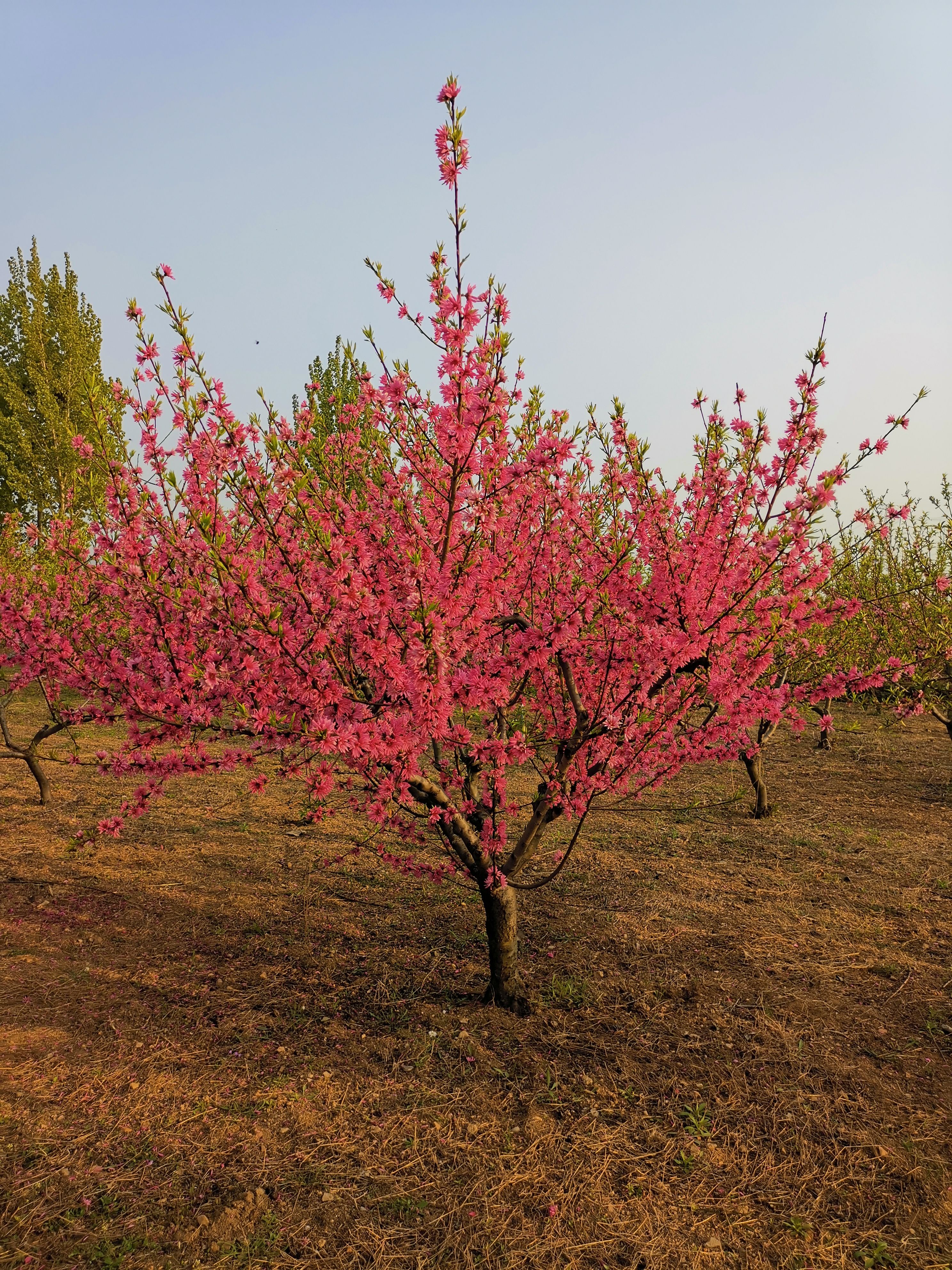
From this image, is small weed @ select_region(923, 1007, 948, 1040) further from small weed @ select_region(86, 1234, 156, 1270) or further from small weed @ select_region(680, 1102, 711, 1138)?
small weed @ select_region(86, 1234, 156, 1270)

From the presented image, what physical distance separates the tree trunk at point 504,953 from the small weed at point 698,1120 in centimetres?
121

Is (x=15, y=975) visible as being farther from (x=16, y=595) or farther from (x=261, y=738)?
(x=261, y=738)

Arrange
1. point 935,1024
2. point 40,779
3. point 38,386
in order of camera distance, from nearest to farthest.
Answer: point 935,1024 < point 40,779 < point 38,386

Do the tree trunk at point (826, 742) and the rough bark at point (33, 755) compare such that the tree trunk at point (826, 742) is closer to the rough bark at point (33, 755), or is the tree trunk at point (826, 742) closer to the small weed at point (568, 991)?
the small weed at point (568, 991)

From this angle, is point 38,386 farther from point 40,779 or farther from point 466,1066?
point 466,1066

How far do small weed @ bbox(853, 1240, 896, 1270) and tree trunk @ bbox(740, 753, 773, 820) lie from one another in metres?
5.77

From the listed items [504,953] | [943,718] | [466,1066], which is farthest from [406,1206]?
[943,718]

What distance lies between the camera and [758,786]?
29.1ft

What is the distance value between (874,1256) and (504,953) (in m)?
2.40

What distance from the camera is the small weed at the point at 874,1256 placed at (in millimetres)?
2969

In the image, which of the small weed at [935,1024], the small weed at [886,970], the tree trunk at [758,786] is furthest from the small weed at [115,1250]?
the tree trunk at [758,786]

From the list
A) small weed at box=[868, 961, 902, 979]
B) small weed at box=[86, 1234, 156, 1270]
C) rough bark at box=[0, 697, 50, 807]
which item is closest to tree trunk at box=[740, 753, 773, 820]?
small weed at box=[868, 961, 902, 979]

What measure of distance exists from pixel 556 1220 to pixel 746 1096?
1387 mm

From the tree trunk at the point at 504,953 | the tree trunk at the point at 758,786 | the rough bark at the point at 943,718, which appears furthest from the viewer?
the rough bark at the point at 943,718
